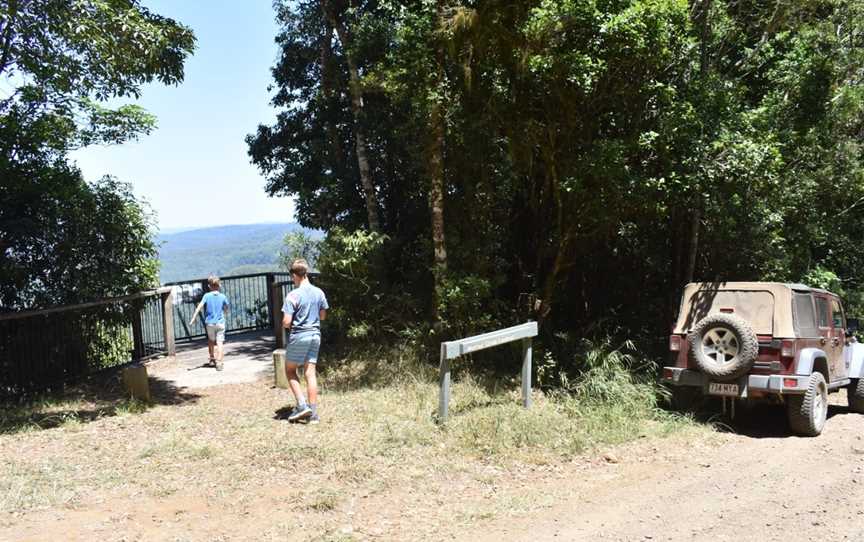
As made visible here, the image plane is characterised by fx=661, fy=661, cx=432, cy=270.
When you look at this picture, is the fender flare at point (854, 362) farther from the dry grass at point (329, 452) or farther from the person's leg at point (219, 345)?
the person's leg at point (219, 345)

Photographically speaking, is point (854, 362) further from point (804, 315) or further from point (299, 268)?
point (299, 268)

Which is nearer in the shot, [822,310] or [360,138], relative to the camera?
[822,310]

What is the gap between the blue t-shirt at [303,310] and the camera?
7794mm

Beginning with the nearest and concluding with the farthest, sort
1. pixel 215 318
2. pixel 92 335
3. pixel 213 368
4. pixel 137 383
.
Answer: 1. pixel 137 383
2. pixel 92 335
3. pixel 215 318
4. pixel 213 368

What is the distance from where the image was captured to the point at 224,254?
398 ft

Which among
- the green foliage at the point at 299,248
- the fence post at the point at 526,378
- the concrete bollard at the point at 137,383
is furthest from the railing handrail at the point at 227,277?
the fence post at the point at 526,378

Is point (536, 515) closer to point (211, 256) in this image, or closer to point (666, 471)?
point (666, 471)

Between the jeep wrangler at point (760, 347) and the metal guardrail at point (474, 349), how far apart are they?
5.71 feet

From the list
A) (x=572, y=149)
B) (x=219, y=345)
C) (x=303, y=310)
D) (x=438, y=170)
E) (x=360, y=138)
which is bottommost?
(x=219, y=345)

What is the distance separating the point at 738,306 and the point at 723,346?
2.30 feet

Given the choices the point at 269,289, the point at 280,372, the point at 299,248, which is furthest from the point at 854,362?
the point at 269,289

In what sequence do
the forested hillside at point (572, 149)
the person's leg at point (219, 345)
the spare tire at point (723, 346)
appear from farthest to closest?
the person's leg at point (219, 345) → the forested hillside at point (572, 149) → the spare tire at point (723, 346)

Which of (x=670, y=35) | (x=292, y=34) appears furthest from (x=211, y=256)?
(x=670, y=35)

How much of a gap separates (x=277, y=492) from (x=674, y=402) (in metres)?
5.56
